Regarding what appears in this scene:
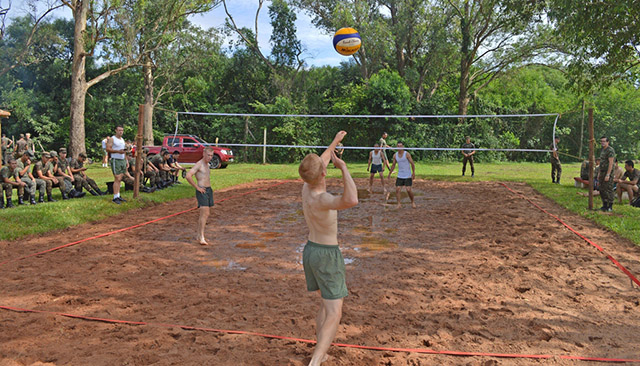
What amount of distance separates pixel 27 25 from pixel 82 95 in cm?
2017

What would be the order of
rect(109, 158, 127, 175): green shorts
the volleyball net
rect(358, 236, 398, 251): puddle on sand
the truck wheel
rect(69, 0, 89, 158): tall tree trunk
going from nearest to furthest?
rect(358, 236, 398, 251): puddle on sand
rect(109, 158, 127, 175): green shorts
rect(69, 0, 89, 158): tall tree trunk
the truck wheel
the volleyball net

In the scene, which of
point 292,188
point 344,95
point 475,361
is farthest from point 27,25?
point 475,361

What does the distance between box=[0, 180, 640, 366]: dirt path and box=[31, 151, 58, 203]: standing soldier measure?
245 cm

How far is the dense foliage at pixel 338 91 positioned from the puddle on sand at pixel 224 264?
1877cm

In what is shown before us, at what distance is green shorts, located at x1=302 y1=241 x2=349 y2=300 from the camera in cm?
352

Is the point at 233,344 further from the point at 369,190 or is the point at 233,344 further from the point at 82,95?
the point at 82,95

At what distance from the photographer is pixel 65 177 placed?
36.3ft

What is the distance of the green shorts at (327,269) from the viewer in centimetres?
352

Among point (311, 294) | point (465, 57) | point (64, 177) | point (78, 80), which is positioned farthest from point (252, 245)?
point (465, 57)

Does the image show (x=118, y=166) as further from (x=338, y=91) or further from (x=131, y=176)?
(x=338, y=91)

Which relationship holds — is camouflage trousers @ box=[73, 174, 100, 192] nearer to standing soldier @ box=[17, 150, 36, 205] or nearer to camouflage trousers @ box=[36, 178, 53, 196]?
camouflage trousers @ box=[36, 178, 53, 196]

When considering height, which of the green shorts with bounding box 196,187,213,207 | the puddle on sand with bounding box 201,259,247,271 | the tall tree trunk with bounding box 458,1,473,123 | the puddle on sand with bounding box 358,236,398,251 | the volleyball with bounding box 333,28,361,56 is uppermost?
the tall tree trunk with bounding box 458,1,473,123

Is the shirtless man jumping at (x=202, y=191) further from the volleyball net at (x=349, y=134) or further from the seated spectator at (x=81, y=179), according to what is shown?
the volleyball net at (x=349, y=134)

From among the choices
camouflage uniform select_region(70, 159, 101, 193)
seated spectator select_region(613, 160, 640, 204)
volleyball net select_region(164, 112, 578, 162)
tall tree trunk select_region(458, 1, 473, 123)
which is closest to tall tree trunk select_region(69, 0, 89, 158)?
volleyball net select_region(164, 112, 578, 162)
